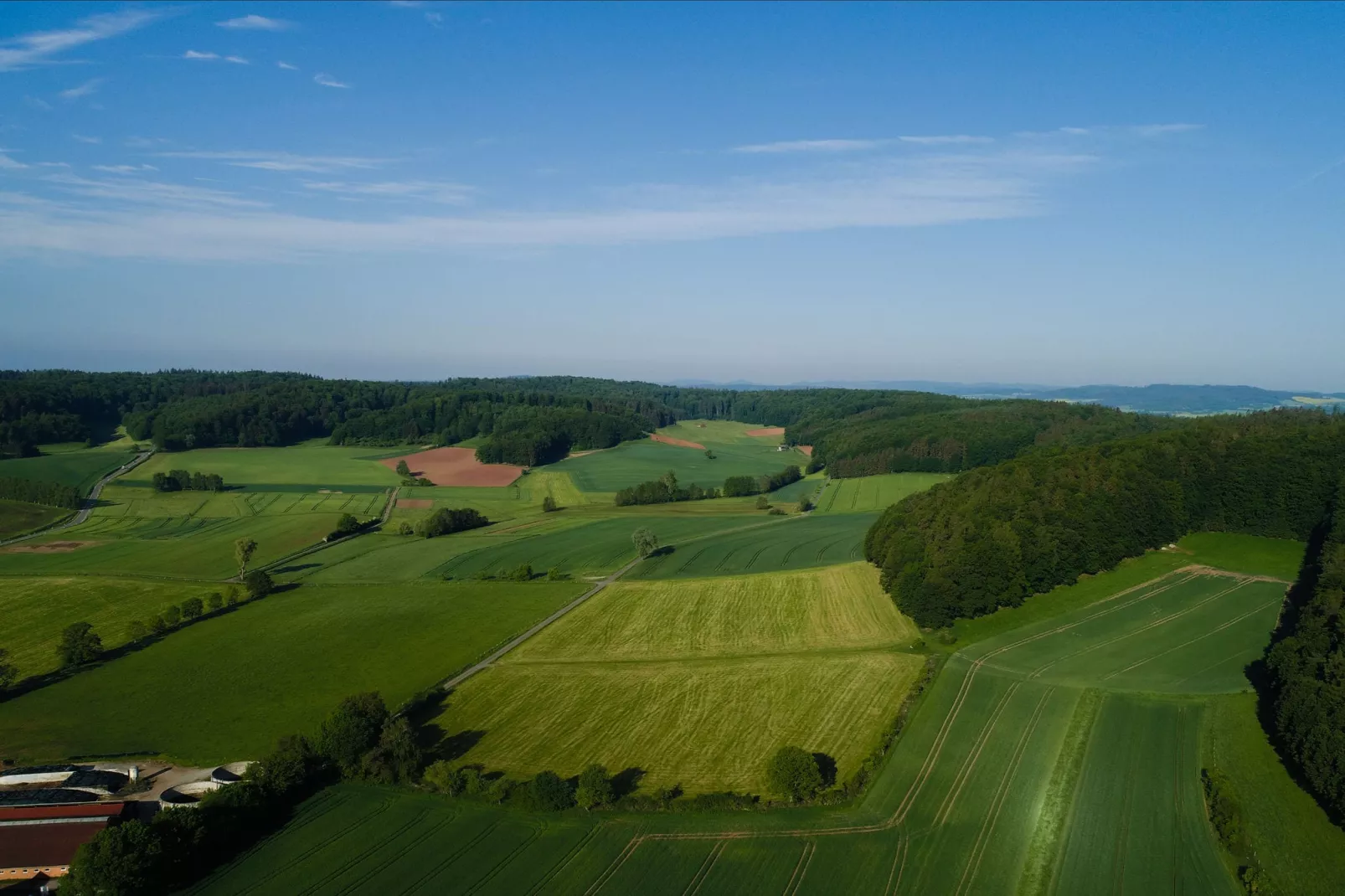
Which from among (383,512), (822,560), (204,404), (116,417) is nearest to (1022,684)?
(822,560)

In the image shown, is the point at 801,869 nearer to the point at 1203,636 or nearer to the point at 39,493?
the point at 1203,636

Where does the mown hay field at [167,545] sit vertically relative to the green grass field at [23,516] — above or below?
below

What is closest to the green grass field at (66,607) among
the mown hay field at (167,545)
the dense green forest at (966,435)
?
the mown hay field at (167,545)

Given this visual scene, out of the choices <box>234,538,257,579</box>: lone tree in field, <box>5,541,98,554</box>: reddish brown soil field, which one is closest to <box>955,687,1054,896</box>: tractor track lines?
<box>234,538,257,579</box>: lone tree in field

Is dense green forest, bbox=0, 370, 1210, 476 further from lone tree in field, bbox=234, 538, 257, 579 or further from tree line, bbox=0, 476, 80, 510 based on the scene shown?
lone tree in field, bbox=234, 538, 257, 579

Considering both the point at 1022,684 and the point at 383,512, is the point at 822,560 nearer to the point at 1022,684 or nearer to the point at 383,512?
the point at 1022,684

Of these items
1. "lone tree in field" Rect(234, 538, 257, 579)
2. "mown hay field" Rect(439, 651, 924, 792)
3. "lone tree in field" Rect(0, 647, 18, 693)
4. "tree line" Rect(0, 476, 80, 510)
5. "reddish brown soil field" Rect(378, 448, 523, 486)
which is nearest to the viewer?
"mown hay field" Rect(439, 651, 924, 792)

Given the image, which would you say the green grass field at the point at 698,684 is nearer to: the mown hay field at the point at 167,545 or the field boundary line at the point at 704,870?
the field boundary line at the point at 704,870
